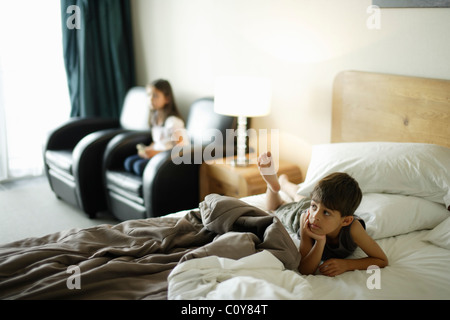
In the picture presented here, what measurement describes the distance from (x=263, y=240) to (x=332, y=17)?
153cm

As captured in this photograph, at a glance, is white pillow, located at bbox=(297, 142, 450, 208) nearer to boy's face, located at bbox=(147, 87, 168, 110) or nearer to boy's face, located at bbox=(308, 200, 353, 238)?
boy's face, located at bbox=(308, 200, 353, 238)

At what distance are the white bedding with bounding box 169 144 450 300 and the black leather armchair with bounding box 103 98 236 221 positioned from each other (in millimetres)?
1078

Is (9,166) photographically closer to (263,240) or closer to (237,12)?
(237,12)

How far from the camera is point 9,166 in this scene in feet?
13.4

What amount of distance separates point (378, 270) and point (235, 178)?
1.24m

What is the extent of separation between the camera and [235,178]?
2.71 meters

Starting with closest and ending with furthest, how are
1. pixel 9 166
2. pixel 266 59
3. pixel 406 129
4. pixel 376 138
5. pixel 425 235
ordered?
1. pixel 425 235
2. pixel 406 129
3. pixel 376 138
4. pixel 266 59
5. pixel 9 166

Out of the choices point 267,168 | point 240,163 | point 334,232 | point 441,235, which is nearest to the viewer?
point 334,232

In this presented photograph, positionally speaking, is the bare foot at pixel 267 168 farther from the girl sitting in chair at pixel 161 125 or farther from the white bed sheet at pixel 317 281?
the girl sitting in chair at pixel 161 125

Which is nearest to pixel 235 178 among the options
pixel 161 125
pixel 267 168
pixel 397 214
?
pixel 267 168

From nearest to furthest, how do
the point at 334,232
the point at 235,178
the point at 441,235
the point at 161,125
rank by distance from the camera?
the point at 334,232 < the point at 441,235 < the point at 235,178 < the point at 161,125

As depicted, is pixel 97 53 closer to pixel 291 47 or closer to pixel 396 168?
pixel 291 47

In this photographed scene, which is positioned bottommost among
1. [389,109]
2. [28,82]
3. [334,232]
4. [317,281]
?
[317,281]
